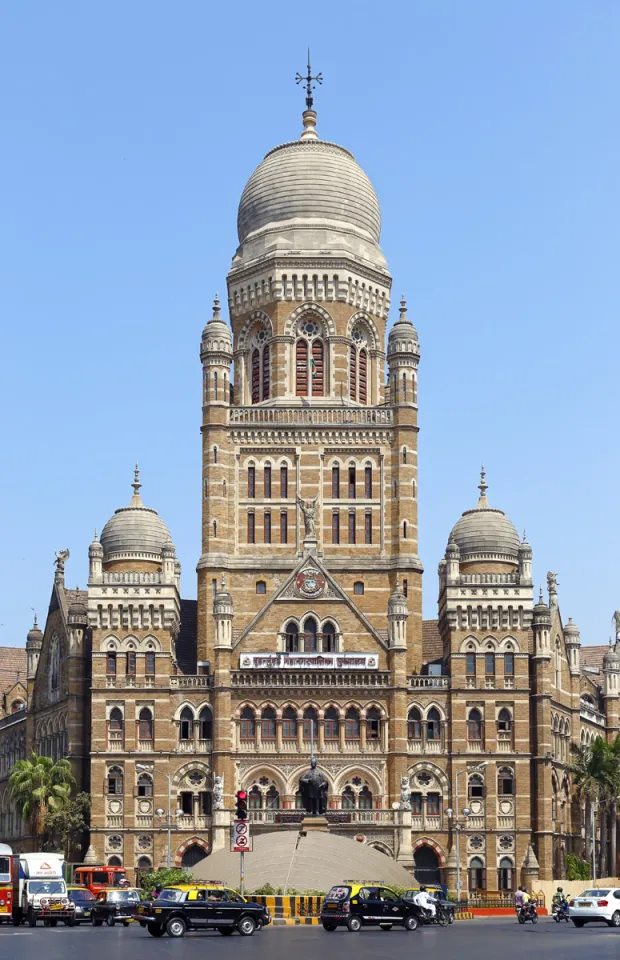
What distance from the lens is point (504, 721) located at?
347 feet

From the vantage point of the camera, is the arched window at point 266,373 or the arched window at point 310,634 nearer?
the arched window at point 310,634

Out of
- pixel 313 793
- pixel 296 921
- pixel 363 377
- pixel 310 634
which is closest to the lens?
pixel 296 921

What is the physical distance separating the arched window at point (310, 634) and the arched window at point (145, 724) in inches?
400

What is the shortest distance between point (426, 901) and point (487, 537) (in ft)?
137

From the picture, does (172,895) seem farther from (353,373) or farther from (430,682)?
(353,373)

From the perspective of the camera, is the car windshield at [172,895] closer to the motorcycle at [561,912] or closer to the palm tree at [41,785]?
the motorcycle at [561,912]

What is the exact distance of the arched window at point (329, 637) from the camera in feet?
348

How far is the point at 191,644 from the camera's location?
113m

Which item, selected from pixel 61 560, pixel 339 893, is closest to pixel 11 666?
pixel 61 560

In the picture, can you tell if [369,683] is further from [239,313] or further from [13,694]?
[13,694]

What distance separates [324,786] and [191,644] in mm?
22896

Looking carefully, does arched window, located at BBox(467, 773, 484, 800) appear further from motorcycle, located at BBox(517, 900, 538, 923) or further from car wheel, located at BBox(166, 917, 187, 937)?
car wheel, located at BBox(166, 917, 187, 937)

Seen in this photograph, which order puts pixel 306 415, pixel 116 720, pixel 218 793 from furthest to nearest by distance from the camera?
pixel 306 415 → pixel 116 720 → pixel 218 793

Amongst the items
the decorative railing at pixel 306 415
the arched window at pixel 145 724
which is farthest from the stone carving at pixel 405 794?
the decorative railing at pixel 306 415
